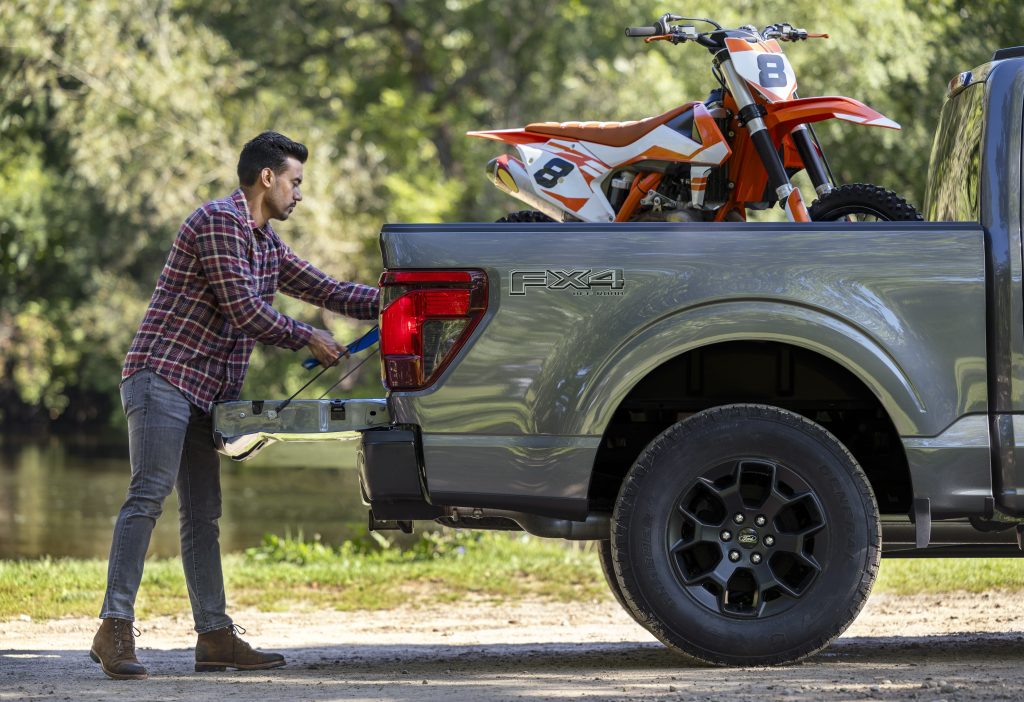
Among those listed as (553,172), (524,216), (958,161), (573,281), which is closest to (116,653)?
(573,281)

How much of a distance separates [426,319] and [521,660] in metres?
1.71

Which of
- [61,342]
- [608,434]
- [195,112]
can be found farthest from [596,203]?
[61,342]

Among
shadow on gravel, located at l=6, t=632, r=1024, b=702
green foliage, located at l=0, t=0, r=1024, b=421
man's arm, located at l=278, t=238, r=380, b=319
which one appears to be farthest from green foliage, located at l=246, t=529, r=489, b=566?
green foliage, located at l=0, t=0, r=1024, b=421

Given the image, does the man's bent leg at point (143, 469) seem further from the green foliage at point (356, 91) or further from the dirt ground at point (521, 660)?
the green foliage at point (356, 91)

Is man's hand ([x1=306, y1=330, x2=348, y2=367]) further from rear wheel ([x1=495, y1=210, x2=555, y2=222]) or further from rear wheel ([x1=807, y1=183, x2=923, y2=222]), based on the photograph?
rear wheel ([x1=807, y1=183, x2=923, y2=222])

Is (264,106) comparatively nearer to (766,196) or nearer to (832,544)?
(766,196)

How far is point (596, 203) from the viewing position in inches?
245

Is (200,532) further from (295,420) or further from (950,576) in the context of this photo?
(950,576)

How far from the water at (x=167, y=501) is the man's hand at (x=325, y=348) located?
18.1 feet

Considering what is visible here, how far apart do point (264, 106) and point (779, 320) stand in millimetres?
16759

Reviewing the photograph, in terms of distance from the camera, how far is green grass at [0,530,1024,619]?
7.94 meters

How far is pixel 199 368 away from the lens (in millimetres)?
5469

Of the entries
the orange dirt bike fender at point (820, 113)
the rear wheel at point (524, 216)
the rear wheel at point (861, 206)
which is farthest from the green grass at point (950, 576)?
the rear wheel at point (524, 216)

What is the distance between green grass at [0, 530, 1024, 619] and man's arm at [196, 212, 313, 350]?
282 cm
